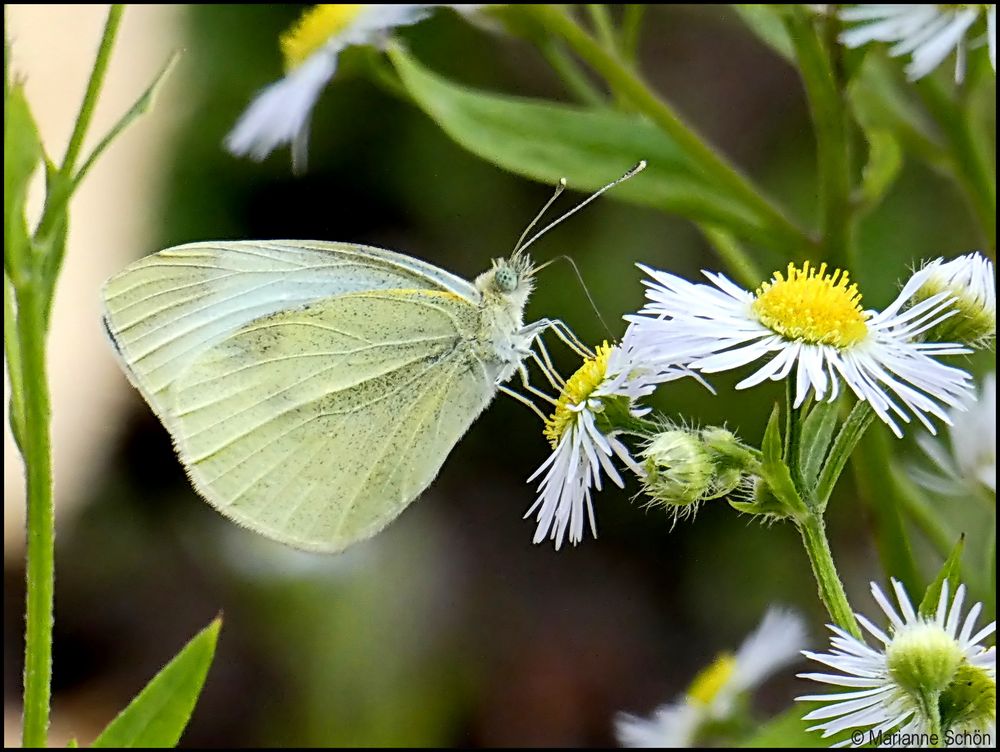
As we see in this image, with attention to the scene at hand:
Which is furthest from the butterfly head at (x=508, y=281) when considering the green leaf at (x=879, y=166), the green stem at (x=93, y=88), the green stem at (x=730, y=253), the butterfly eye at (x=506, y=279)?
the green stem at (x=93, y=88)

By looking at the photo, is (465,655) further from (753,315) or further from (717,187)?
(753,315)

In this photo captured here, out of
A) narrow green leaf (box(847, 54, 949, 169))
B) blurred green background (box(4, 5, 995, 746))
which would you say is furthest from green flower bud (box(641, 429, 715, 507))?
blurred green background (box(4, 5, 995, 746))

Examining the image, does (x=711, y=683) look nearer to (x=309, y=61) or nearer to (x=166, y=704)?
(x=166, y=704)

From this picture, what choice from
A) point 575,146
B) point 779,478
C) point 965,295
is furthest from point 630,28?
point 779,478

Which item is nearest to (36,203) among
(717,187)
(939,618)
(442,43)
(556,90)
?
(442,43)

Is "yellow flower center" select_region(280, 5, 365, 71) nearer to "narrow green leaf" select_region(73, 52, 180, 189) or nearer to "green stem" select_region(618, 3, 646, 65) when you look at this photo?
"green stem" select_region(618, 3, 646, 65)
